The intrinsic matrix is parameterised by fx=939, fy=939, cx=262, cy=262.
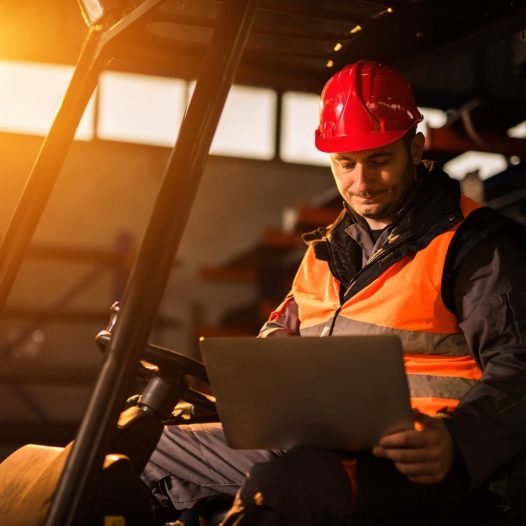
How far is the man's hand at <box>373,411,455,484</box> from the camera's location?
1.46 metres

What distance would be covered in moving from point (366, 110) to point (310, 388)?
79 cm

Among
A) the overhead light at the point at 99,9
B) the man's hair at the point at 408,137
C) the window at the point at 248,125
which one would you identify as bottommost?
the man's hair at the point at 408,137

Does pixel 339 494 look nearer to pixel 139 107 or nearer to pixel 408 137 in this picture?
pixel 408 137

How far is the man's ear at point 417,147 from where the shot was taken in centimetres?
211

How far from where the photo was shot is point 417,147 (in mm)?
2131

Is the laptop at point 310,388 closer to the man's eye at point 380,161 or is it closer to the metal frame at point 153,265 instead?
the metal frame at point 153,265

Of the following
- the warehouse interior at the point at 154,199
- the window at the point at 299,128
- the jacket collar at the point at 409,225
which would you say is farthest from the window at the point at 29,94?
the jacket collar at the point at 409,225

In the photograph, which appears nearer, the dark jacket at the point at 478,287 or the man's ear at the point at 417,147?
the dark jacket at the point at 478,287

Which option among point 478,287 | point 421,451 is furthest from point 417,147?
point 421,451

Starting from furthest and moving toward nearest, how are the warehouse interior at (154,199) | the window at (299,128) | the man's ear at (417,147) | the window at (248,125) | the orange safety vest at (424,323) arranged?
the window at (299,128) < the window at (248,125) < the warehouse interior at (154,199) < the man's ear at (417,147) < the orange safety vest at (424,323)

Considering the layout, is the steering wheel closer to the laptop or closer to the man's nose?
the laptop

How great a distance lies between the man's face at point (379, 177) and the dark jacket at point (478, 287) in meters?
0.04

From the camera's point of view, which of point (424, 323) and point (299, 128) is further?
point (299, 128)

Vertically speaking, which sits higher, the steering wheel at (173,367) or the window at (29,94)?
the window at (29,94)
